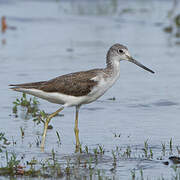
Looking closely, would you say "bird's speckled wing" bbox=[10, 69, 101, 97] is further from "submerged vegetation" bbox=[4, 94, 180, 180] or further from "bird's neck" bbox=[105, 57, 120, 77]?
"submerged vegetation" bbox=[4, 94, 180, 180]

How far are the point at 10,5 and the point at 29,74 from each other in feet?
39.2

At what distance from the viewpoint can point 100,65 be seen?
14.1 metres

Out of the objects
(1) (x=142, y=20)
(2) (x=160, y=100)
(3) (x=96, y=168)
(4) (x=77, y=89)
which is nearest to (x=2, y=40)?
(1) (x=142, y=20)

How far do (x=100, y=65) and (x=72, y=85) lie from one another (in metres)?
5.40

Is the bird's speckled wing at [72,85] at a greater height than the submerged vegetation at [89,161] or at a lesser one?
greater

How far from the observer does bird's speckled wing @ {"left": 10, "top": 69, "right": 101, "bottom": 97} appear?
864 centimetres

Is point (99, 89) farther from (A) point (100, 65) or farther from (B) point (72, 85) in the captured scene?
(A) point (100, 65)

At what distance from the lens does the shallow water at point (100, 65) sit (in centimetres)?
877

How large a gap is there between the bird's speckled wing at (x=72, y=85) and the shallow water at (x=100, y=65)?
2.51 ft

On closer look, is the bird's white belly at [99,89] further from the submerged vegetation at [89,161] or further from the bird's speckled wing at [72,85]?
the submerged vegetation at [89,161]

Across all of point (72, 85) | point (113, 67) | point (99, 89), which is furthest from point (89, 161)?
point (113, 67)

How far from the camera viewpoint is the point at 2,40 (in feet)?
57.2

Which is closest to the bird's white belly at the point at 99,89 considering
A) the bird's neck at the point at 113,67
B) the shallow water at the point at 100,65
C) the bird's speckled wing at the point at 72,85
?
the bird's speckled wing at the point at 72,85

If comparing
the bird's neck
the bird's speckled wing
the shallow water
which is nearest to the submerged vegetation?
the shallow water
